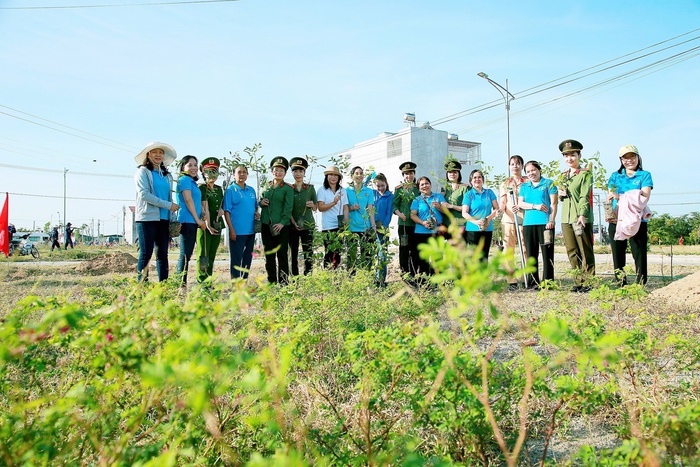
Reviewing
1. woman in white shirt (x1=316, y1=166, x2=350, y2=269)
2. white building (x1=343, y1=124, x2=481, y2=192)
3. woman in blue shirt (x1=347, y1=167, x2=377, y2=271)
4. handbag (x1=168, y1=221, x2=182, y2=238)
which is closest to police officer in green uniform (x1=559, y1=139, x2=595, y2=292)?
woman in blue shirt (x1=347, y1=167, x2=377, y2=271)

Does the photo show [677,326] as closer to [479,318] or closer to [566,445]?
[566,445]

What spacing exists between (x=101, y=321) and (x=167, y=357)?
74 centimetres

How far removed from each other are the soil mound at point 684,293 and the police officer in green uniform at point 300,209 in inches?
166

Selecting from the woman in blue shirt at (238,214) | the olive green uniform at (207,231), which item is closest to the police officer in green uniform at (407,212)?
the woman in blue shirt at (238,214)

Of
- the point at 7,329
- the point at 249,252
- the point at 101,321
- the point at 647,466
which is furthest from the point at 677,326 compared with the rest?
the point at 249,252

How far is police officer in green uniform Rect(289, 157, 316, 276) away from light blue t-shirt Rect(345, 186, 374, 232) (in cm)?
55

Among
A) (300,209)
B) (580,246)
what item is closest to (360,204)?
(300,209)

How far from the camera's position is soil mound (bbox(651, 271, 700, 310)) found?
507cm

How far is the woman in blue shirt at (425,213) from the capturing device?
7461 mm

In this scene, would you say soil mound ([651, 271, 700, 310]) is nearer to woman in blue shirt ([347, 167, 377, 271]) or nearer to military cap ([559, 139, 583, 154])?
military cap ([559, 139, 583, 154])

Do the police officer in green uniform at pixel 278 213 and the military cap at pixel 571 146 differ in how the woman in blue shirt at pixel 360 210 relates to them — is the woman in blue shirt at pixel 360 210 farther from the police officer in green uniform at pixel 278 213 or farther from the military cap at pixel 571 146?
the military cap at pixel 571 146

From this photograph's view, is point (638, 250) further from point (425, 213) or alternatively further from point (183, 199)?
point (183, 199)

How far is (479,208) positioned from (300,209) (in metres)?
2.67

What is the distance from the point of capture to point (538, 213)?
6941 millimetres
